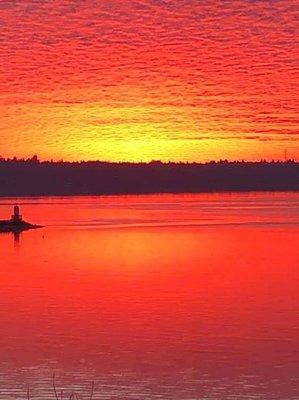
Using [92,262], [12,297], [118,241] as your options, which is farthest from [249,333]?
[118,241]

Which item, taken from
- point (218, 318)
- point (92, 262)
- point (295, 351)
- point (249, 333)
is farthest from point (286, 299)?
point (92, 262)

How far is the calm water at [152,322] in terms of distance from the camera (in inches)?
560

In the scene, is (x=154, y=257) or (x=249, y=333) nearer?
(x=249, y=333)

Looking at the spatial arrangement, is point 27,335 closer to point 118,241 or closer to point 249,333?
point 249,333

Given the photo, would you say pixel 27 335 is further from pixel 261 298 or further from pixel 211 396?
pixel 261 298

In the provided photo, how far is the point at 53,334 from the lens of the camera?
1812 cm

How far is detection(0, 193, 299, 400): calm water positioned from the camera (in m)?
14.2

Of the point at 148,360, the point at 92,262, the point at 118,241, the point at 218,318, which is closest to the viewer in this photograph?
the point at 148,360

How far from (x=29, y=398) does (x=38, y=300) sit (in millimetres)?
10199

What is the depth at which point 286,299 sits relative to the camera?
2286 cm

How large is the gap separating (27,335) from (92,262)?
53.0 ft

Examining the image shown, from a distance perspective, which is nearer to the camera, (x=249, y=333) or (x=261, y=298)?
(x=249, y=333)

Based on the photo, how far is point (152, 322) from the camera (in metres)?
19.4

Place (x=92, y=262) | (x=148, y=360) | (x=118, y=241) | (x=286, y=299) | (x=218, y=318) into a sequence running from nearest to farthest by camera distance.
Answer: (x=148, y=360)
(x=218, y=318)
(x=286, y=299)
(x=92, y=262)
(x=118, y=241)
